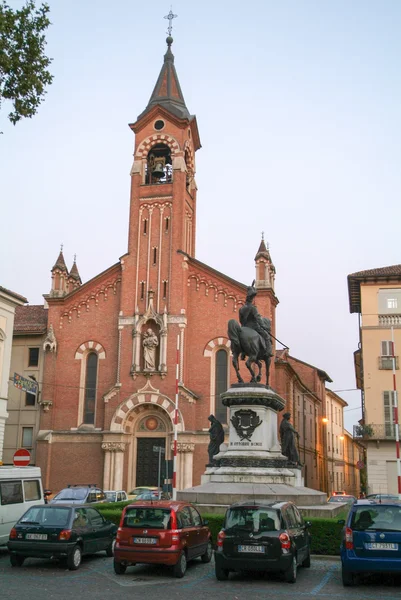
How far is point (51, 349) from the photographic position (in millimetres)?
41719

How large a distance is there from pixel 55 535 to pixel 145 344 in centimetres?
2625

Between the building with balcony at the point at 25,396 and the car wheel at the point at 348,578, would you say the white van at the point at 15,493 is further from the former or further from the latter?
the building with balcony at the point at 25,396

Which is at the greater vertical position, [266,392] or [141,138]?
[141,138]

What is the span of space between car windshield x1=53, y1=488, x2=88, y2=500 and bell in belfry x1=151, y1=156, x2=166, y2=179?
23647mm

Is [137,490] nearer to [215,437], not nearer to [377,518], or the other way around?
[215,437]

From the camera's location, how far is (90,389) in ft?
135

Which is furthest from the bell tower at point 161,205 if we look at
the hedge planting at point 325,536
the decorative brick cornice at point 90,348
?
the hedge planting at point 325,536

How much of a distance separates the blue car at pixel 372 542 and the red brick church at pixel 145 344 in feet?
84.8

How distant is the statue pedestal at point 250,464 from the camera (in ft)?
62.0

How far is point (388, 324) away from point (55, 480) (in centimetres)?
2187

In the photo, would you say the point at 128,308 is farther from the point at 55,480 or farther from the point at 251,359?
the point at 251,359

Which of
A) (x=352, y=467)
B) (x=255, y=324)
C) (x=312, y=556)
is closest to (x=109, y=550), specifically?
(x=312, y=556)

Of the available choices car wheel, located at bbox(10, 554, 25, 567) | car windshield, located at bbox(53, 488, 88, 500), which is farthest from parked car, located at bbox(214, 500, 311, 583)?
car windshield, located at bbox(53, 488, 88, 500)

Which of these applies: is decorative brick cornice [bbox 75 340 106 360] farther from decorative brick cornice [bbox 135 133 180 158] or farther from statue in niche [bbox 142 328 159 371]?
decorative brick cornice [bbox 135 133 180 158]
